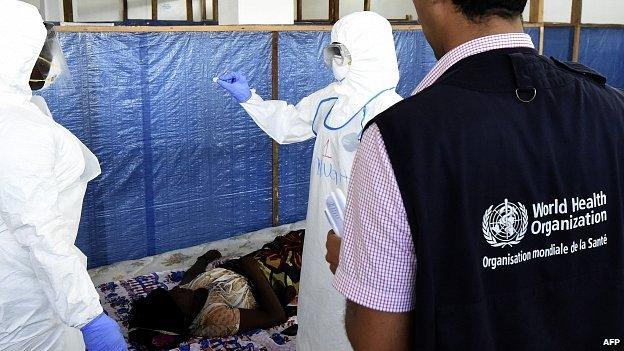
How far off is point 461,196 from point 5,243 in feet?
3.97

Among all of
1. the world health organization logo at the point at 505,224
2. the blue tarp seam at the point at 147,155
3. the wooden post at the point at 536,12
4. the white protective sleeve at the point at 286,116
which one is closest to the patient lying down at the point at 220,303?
the blue tarp seam at the point at 147,155

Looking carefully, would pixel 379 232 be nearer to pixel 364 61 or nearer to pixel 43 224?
pixel 43 224

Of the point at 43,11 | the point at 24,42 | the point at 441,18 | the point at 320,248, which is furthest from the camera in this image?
the point at 43,11

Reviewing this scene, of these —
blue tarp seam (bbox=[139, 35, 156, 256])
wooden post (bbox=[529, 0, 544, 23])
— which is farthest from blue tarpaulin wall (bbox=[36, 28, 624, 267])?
wooden post (bbox=[529, 0, 544, 23])

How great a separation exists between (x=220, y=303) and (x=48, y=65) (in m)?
1.32

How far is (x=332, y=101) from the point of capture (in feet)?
7.93

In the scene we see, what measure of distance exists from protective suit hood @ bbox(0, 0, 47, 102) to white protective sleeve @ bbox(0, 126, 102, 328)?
19 centimetres

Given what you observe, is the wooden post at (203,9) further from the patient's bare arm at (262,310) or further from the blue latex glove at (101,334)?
the blue latex glove at (101,334)

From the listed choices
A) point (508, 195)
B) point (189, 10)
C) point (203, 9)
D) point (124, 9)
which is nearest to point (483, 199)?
point (508, 195)

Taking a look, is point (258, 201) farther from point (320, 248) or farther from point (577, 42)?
point (577, 42)

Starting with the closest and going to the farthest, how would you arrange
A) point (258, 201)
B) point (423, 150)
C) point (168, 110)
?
1. point (423, 150)
2. point (168, 110)
3. point (258, 201)

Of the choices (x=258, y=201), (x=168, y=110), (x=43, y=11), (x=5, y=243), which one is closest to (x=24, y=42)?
(x=5, y=243)

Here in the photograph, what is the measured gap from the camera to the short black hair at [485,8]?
87 centimetres

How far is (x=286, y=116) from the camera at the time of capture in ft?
8.48
